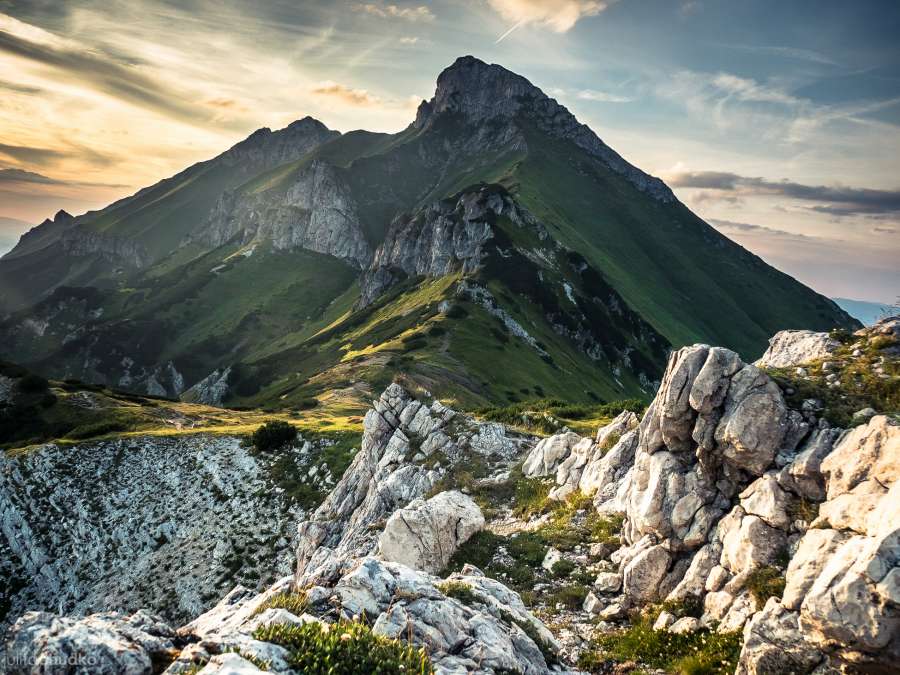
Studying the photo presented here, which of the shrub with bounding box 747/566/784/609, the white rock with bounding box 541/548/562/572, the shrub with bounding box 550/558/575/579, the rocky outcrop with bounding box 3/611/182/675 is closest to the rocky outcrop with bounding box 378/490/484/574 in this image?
the white rock with bounding box 541/548/562/572

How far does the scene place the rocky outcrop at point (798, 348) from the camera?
2039 centimetres

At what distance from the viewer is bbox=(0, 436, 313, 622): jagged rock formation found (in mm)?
36188

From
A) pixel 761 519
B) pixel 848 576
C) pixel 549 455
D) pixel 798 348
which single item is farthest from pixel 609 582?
pixel 798 348

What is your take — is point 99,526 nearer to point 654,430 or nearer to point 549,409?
point 549,409

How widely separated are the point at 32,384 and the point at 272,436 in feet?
162

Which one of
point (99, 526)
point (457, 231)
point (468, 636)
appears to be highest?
point (457, 231)

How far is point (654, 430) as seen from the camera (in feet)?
65.1

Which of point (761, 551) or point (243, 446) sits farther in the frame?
point (243, 446)

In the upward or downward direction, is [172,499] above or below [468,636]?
below

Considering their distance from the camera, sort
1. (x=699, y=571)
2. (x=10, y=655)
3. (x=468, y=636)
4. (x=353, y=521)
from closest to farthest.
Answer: (x=10, y=655)
(x=468, y=636)
(x=699, y=571)
(x=353, y=521)

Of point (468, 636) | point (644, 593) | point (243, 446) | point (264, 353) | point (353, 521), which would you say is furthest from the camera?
point (264, 353)

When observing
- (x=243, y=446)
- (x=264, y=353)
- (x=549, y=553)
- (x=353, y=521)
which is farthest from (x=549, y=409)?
(x=264, y=353)

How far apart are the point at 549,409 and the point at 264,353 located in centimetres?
17323

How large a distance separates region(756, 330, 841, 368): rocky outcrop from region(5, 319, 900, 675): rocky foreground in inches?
6.6
